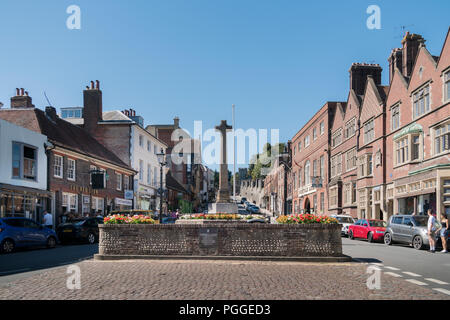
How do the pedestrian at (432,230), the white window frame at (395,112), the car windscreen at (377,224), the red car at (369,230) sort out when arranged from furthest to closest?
the white window frame at (395,112)
the car windscreen at (377,224)
the red car at (369,230)
the pedestrian at (432,230)

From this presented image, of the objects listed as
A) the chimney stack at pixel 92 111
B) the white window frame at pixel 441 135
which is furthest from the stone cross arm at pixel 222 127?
the chimney stack at pixel 92 111

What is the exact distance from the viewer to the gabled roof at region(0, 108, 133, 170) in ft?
94.8

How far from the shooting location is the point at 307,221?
44.6ft

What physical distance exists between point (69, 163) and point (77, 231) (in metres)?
9.60

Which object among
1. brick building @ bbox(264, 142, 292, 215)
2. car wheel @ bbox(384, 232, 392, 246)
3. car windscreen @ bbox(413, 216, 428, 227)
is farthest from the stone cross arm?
brick building @ bbox(264, 142, 292, 215)

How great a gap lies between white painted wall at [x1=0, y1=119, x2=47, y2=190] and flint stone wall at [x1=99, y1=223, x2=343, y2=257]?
13.2 metres

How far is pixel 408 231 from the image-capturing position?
21312 millimetres

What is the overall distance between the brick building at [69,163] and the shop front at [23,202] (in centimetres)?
102

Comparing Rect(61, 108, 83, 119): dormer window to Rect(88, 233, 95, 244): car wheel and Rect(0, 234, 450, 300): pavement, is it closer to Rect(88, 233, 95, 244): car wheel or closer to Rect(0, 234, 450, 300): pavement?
Rect(88, 233, 95, 244): car wheel

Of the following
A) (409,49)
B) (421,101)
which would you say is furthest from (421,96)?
(409,49)

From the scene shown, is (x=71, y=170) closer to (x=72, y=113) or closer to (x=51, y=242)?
(x=51, y=242)

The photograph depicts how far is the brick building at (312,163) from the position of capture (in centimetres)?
4869

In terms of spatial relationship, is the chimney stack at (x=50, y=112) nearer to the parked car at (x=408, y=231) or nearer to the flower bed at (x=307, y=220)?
the parked car at (x=408, y=231)
